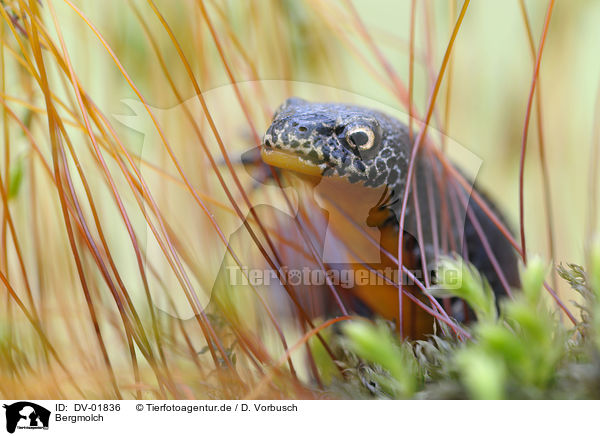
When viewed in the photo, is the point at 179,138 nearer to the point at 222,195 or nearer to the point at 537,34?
the point at 222,195

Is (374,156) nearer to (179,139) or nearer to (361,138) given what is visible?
(361,138)
